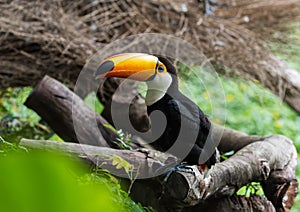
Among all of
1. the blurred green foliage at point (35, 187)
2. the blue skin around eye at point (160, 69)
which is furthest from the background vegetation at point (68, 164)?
the blue skin around eye at point (160, 69)

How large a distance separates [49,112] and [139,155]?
52cm

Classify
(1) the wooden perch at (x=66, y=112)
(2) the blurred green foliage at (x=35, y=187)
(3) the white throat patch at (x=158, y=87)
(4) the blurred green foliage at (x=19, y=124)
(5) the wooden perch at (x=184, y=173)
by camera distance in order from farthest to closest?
1. (4) the blurred green foliage at (x=19, y=124)
2. (1) the wooden perch at (x=66, y=112)
3. (3) the white throat patch at (x=158, y=87)
4. (5) the wooden perch at (x=184, y=173)
5. (2) the blurred green foliage at (x=35, y=187)

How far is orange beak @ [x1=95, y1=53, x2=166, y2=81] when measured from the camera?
1.10 m

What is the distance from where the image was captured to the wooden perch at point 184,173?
1.09 metres

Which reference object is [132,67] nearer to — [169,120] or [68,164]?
[169,120]

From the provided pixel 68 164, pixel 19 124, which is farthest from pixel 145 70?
pixel 19 124

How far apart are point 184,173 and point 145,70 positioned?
0.97 ft

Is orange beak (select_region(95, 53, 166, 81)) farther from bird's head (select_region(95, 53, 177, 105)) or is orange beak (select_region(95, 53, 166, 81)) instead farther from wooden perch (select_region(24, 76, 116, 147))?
wooden perch (select_region(24, 76, 116, 147))

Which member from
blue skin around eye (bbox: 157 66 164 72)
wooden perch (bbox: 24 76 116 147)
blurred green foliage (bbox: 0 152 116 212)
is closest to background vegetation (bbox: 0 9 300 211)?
blurred green foliage (bbox: 0 152 116 212)

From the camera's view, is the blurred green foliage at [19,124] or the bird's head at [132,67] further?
the blurred green foliage at [19,124]

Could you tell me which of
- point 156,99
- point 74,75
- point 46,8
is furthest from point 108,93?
point 156,99

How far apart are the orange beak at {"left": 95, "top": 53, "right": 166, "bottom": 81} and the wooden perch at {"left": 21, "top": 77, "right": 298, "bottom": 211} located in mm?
202

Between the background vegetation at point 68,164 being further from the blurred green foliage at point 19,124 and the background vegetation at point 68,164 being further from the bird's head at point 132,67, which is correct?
the bird's head at point 132,67

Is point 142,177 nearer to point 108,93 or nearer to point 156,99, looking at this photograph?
point 156,99
